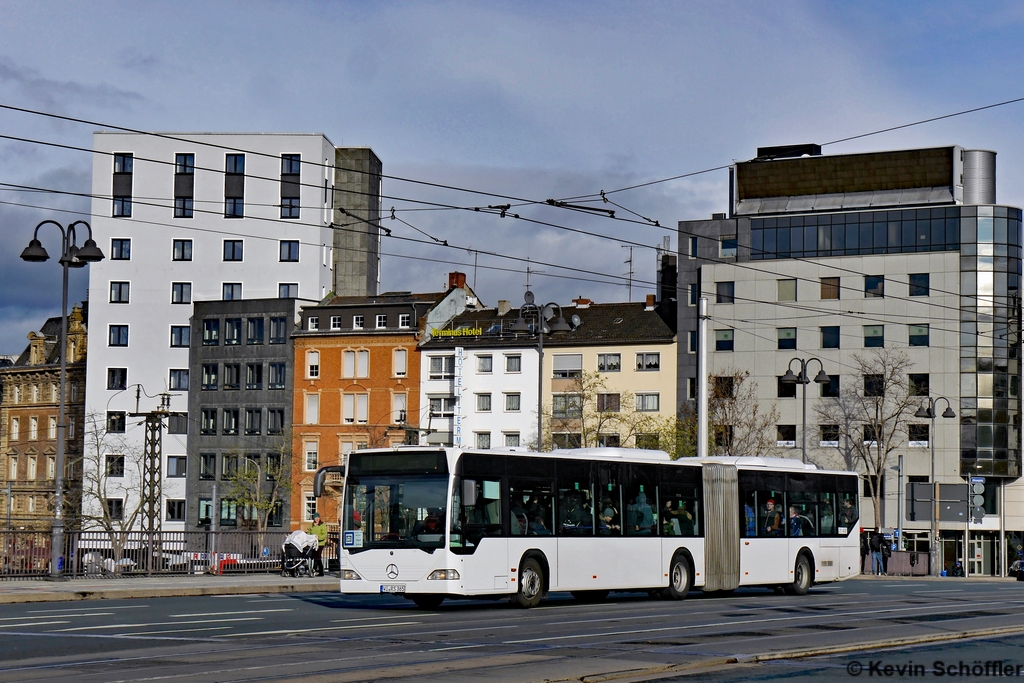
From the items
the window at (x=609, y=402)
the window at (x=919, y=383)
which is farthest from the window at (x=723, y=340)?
the window at (x=919, y=383)

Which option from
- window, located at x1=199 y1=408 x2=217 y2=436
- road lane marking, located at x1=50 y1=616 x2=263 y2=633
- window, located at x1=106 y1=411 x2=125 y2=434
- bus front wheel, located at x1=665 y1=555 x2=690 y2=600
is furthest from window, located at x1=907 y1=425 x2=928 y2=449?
road lane marking, located at x1=50 y1=616 x2=263 y2=633

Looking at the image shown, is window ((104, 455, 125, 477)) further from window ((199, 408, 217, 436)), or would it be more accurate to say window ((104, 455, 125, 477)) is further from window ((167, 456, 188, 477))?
window ((199, 408, 217, 436))

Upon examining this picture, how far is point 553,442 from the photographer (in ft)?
262

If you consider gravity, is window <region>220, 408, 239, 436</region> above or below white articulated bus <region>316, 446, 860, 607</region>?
above

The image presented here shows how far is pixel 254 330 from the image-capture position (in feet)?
301

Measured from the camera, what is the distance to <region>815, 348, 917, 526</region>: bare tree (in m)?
79.6

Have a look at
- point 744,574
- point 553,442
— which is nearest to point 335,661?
point 744,574

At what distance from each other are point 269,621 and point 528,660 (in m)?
6.72

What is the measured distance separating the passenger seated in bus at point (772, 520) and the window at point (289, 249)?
66758 millimetres

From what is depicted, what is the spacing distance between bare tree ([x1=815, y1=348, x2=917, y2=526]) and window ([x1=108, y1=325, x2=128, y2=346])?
147 feet

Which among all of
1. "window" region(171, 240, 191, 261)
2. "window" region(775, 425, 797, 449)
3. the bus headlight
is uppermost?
"window" region(171, 240, 191, 261)

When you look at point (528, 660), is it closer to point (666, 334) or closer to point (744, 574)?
point (744, 574)

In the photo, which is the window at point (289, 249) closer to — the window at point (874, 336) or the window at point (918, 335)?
the window at point (874, 336)

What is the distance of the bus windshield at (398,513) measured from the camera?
24.0 meters
